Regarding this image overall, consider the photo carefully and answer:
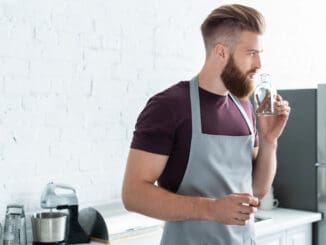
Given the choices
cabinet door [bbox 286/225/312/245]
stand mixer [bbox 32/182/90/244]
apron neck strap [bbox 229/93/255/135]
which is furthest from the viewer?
cabinet door [bbox 286/225/312/245]

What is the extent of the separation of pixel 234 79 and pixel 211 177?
315 mm

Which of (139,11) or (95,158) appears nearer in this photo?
(95,158)

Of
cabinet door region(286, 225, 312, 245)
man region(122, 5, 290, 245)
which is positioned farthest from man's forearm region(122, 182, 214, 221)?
cabinet door region(286, 225, 312, 245)

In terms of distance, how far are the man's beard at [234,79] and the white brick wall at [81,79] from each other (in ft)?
2.92

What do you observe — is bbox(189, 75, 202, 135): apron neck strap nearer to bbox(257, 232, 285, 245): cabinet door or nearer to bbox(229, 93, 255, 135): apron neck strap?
bbox(229, 93, 255, 135): apron neck strap

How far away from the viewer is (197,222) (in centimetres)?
175

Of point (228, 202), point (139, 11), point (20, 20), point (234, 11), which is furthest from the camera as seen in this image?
point (139, 11)

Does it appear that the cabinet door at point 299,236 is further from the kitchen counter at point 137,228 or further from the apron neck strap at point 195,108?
the apron neck strap at point 195,108

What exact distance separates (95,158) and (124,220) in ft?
1.19

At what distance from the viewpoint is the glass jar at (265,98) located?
1826 mm

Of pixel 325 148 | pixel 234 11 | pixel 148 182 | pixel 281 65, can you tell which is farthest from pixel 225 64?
pixel 281 65

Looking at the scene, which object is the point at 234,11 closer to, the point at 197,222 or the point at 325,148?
the point at 197,222

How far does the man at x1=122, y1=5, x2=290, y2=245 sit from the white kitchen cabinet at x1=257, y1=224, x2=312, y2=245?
33.8 inches

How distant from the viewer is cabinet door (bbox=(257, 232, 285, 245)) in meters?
2.64
